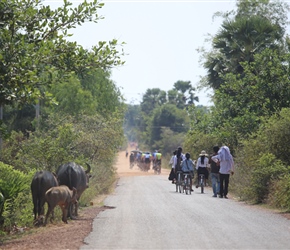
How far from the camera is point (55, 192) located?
1798cm

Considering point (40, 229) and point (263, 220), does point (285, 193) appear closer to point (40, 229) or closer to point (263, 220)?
point (263, 220)

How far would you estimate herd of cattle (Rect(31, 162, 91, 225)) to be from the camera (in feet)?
59.0

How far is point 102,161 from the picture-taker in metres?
37.3

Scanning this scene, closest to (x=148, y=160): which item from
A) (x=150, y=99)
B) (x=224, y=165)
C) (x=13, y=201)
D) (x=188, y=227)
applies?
(x=224, y=165)

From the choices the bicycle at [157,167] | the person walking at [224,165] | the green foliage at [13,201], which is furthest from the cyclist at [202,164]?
the bicycle at [157,167]

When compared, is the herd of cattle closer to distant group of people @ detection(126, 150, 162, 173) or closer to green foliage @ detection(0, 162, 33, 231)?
green foliage @ detection(0, 162, 33, 231)

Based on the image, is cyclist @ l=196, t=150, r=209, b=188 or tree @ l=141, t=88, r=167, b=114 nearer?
cyclist @ l=196, t=150, r=209, b=188

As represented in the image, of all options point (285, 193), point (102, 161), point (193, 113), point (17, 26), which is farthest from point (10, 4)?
point (193, 113)

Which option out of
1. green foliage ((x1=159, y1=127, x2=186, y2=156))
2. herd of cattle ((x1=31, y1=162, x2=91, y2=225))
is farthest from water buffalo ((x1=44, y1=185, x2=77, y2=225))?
green foliage ((x1=159, y1=127, x2=186, y2=156))

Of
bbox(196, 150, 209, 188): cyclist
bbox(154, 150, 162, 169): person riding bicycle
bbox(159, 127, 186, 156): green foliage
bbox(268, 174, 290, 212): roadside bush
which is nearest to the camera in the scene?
bbox(268, 174, 290, 212): roadside bush

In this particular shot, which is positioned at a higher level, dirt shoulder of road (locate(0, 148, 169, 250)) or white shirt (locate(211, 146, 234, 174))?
white shirt (locate(211, 146, 234, 174))

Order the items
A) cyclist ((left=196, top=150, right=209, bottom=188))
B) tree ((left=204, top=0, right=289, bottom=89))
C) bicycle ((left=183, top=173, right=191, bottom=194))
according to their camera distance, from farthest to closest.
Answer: tree ((left=204, top=0, right=289, bottom=89)) < cyclist ((left=196, top=150, right=209, bottom=188)) < bicycle ((left=183, top=173, right=191, bottom=194))

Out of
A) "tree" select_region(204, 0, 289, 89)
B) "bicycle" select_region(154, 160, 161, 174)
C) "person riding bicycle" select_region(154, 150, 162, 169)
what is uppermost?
"tree" select_region(204, 0, 289, 89)

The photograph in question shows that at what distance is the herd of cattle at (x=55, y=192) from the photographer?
59.0ft
